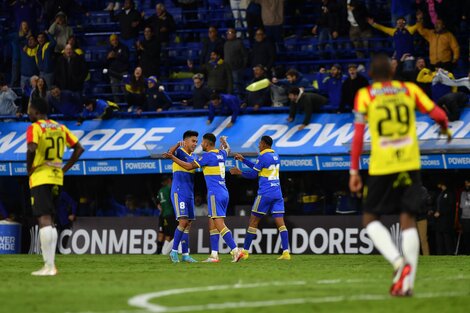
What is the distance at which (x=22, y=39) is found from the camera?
32719 millimetres

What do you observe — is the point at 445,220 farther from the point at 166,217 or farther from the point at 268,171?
the point at 166,217

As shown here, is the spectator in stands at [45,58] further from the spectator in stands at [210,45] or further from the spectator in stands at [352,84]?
the spectator in stands at [352,84]

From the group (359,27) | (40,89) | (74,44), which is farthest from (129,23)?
(359,27)

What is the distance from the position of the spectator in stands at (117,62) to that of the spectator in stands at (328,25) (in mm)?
5564

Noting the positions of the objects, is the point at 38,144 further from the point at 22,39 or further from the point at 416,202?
the point at 22,39

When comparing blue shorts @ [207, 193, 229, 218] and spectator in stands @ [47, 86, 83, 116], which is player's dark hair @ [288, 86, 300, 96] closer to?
blue shorts @ [207, 193, 229, 218]

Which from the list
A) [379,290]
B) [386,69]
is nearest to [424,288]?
[379,290]

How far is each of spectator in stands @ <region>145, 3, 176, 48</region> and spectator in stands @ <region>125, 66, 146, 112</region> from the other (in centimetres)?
173

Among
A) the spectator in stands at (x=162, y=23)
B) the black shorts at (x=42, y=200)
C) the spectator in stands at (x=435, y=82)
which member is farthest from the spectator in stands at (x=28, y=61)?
the black shorts at (x=42, y=200)

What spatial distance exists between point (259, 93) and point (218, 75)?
1418 millimetres

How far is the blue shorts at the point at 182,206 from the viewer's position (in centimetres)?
2058

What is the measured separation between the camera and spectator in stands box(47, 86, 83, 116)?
30109 millimetres

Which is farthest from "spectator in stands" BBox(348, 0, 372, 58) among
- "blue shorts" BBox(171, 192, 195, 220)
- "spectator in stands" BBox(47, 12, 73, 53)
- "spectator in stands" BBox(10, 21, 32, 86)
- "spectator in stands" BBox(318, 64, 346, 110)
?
"blue shorts" BBox(171, 192, 195, 220)

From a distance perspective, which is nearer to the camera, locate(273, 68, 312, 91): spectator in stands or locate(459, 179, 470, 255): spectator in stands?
locate(459, 179, 470, 255): spectator in stands
